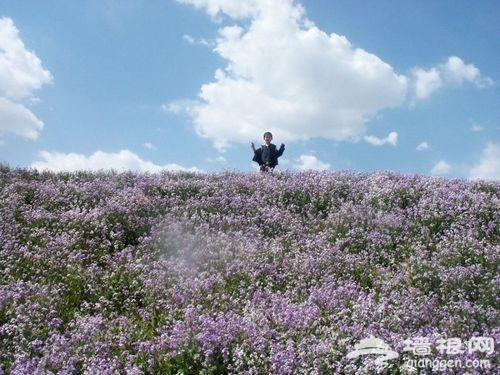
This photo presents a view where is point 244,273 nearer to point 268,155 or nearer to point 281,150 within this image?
point 268,155

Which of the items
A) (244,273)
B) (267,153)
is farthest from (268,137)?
(244,273)

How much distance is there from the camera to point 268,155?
19.0 meters

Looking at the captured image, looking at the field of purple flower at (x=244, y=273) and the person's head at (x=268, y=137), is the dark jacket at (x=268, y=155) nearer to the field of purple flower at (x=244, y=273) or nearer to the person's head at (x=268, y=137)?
the person's head at (x=268, y=137)

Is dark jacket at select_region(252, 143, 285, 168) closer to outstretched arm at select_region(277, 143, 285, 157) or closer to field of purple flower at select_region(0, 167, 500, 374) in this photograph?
outstretched arm at select_region(277, 143, 285, 157)

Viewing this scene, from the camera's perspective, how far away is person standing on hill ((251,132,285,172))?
19.0m

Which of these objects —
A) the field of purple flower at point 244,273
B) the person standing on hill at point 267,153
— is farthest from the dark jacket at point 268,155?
the field of purple flower at point 244,273

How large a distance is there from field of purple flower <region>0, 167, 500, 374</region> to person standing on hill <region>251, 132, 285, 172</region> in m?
3.92

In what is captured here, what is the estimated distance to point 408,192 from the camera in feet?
42.6

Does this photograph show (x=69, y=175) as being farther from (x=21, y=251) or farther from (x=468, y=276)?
(x=468, y=276)

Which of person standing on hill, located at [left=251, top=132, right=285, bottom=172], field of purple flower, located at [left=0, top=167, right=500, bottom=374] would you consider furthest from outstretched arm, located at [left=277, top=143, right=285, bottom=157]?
field of purple flower, located at [left=0, top=167, right=500, bottom=374]

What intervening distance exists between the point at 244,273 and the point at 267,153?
1039cm

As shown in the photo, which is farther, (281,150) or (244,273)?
(281,150)

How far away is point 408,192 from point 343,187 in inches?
66.5

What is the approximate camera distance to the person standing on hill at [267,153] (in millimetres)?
19000
